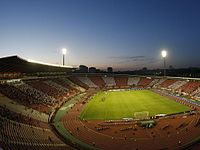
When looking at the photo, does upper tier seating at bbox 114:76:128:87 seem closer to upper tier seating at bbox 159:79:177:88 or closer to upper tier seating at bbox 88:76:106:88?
upper tier seating at bbox 88:76:106:88

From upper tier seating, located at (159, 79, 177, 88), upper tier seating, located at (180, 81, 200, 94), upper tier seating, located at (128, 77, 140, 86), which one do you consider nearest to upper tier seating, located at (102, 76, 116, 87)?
upper tier seating, located at (128, 77, 140, 86)

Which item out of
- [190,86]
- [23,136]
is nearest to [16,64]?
[23,136]

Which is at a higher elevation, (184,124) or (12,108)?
(12,108)

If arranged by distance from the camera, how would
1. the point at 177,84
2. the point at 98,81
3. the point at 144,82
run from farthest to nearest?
1. the point at 98,81
2. the point at 144,82
3. the point at 177,84

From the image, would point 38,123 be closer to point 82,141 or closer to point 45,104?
point 82,141

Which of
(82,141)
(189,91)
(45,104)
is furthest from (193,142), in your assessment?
(189,91)

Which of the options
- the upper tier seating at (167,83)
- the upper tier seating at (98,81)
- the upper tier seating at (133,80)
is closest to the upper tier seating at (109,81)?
the upper tier seating at (98,81)

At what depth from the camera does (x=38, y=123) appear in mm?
31906

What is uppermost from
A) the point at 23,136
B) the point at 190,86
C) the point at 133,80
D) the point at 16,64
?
the point at 16,64

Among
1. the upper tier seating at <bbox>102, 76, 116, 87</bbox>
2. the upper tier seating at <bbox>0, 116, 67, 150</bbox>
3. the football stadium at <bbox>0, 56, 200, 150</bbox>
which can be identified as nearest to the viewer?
the upper tier seating at <bbox>0, 116, 67, 150</bbox>

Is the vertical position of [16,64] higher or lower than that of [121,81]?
higher

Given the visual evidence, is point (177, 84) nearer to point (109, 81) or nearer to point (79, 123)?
point (109, 81)

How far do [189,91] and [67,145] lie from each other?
45.0m

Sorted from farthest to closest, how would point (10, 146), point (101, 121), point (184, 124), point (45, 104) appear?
point (45, 104)
point (101, 121)
point (184, 124)
point (10, 146)
